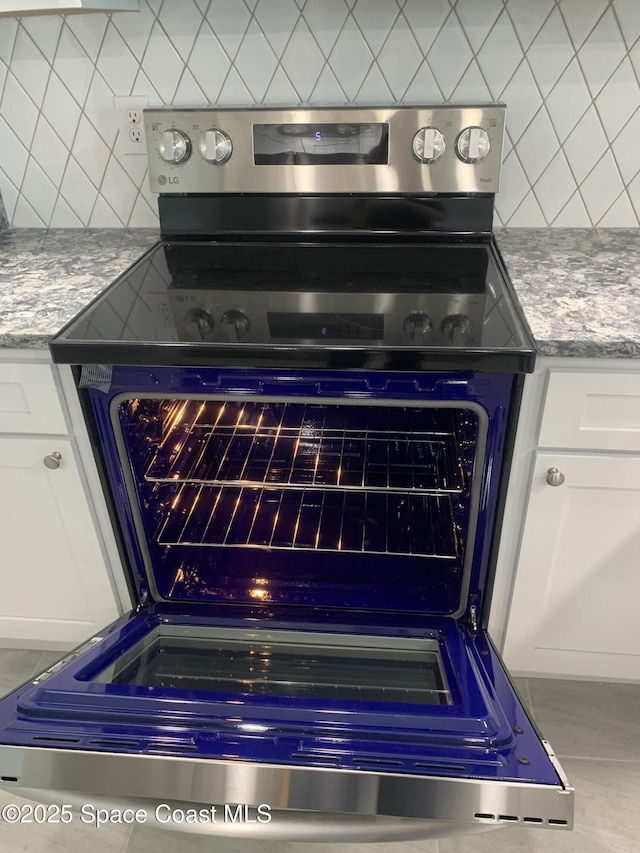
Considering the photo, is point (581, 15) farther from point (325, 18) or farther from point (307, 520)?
point (307, 520)

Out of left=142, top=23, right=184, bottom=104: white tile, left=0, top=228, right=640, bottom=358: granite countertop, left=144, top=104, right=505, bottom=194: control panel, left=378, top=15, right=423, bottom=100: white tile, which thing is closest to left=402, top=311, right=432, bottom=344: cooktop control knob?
left=0, top=228, right=640, bottom=358: granite countertop

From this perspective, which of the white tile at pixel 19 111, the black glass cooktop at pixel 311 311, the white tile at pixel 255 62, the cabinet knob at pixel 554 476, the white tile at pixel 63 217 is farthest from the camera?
the white tile at pixel 63 217

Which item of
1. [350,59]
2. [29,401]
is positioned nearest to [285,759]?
[29,401]

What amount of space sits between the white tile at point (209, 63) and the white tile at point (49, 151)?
1.34ft

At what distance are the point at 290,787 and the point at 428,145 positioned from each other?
4.22 ft

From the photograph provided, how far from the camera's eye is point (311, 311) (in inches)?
48.3

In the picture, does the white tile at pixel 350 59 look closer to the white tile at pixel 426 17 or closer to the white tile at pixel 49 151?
the white tile at pixel 426 17

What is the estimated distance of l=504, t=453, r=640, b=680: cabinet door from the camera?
1.24 meters

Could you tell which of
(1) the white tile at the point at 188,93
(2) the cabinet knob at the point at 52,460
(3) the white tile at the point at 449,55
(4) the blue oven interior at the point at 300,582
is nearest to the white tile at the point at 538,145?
(3) the white tile at the point at 449,55

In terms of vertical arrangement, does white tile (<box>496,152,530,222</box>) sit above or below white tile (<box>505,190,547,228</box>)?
above

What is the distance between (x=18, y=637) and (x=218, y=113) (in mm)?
1366

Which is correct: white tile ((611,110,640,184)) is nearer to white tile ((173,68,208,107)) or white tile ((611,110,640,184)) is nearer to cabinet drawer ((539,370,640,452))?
cabinet drawer ((539,370,640,452))

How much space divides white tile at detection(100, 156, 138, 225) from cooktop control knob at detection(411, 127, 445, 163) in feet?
2.46

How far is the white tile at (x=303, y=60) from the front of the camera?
1.53 meters
